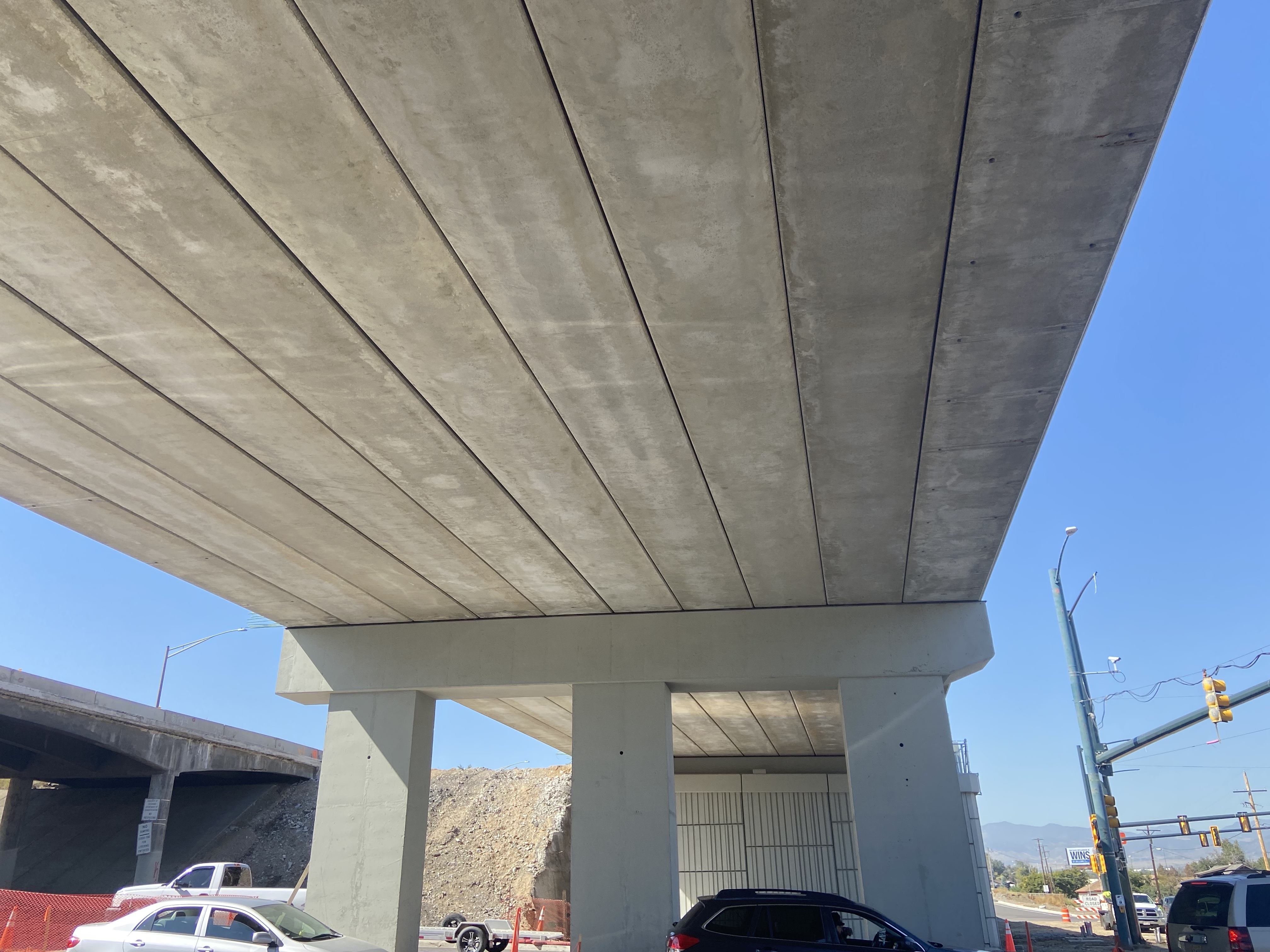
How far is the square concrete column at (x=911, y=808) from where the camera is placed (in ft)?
43.6

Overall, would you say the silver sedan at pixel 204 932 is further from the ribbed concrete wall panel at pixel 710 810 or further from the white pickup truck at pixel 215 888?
the ribbed concrete wall panel at pixel 710 810

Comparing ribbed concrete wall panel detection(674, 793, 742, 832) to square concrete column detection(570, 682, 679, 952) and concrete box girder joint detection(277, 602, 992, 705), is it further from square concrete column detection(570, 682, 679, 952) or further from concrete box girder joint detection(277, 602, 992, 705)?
square concrete column detection(570, 682, 679, 952)

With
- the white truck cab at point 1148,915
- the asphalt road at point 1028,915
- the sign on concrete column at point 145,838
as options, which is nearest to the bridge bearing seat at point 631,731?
the sign on concrete column at point 145,838

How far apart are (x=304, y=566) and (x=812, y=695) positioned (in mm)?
11893

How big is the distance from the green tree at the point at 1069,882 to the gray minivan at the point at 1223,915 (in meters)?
66.9

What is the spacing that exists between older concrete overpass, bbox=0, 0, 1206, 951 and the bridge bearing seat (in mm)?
66

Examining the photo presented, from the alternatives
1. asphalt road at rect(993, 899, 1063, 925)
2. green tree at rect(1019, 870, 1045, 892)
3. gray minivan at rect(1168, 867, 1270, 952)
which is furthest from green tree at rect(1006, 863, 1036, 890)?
gray minivan at rect(1168, 867, 1270, 952)

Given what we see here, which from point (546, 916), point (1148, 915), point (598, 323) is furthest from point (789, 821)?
point (598, 323)

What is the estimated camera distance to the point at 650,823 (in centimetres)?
1473

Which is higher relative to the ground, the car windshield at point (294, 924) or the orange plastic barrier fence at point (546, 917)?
the car windshield at point (294, 924)

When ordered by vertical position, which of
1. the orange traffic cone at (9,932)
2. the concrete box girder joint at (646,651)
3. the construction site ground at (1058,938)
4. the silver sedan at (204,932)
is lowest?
the construction site ground at (1058,938)

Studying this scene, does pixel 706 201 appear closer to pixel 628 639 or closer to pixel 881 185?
pixel 881 185

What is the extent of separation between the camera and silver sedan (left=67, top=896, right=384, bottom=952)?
955 cm

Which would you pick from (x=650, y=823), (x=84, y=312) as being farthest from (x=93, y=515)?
(x=650, y=823)
